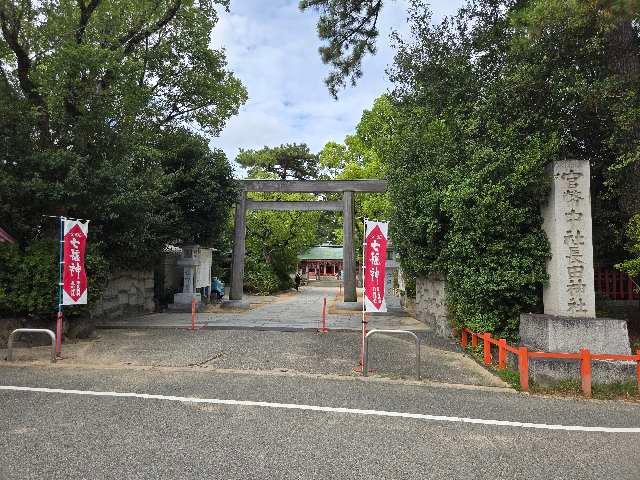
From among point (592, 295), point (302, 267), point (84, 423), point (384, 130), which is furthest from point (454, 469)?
point (302, 267)

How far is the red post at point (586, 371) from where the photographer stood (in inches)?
238

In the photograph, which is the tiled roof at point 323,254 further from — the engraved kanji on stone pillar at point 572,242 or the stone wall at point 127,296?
the engraved kanji on stone pillar at point 572,242

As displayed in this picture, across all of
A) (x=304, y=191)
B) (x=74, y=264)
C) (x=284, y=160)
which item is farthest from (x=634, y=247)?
(x=284, y=160)

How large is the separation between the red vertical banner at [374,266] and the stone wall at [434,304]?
3.03 metres

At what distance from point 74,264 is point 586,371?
8894 mm

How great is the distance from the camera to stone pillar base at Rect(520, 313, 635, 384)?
20.7 ft

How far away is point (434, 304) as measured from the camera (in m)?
11.2

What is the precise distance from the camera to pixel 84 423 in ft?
14.8

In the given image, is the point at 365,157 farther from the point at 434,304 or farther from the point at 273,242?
the point at 434,304

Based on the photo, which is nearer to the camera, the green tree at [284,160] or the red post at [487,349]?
the red post at [487,349]

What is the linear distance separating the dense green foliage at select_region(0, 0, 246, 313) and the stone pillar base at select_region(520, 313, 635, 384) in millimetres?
8896

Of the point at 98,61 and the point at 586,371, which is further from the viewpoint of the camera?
the point at 98,61

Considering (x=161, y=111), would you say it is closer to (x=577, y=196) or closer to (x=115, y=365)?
(x=115, y=365)

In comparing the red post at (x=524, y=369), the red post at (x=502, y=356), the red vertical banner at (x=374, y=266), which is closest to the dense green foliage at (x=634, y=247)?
the red post at (x=502, y=356)
